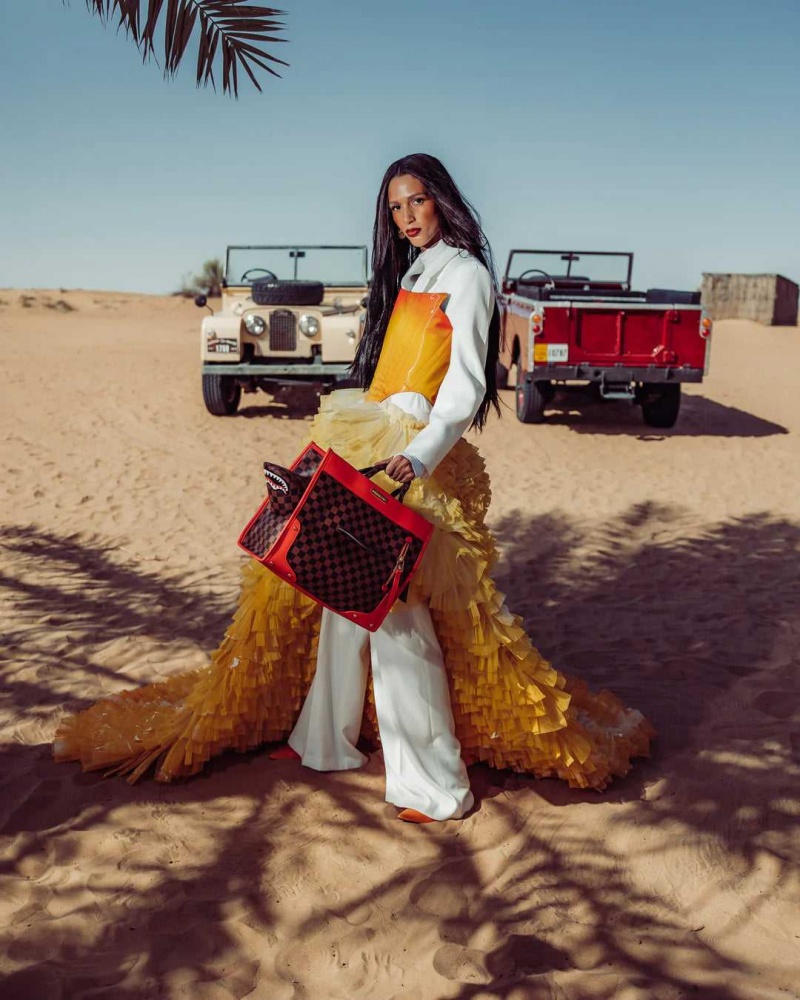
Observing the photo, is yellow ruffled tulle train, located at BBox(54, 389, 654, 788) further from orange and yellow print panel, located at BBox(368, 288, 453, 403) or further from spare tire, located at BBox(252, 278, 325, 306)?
spare tire, located at BBox(252, 278, 325, 306)

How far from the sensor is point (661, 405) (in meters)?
10.1

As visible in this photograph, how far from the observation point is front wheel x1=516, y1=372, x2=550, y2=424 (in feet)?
32.3

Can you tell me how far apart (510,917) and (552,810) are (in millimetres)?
494

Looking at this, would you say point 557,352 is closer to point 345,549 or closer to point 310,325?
point 310,325

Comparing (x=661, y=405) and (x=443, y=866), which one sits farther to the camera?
(x=661, y=405)


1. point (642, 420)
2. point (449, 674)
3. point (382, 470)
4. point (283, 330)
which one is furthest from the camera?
point (642, 420)

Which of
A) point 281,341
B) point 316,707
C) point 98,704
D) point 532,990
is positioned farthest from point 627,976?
point 281,341

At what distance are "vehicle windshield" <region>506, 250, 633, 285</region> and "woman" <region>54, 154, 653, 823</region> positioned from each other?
29.9 ft

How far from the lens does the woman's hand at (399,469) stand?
7.52 feet

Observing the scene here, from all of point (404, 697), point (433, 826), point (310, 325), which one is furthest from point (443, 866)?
point (310, 325)

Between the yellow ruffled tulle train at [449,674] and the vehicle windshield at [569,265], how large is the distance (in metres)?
9.21

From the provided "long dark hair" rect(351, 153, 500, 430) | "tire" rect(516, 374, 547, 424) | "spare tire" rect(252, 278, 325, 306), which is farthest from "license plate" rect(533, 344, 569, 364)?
"long dark hair" rect(351, 153, 500, 430)

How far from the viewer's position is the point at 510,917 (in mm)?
2289

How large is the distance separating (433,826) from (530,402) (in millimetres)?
7608
